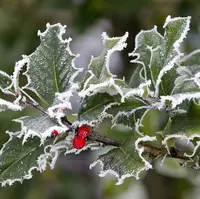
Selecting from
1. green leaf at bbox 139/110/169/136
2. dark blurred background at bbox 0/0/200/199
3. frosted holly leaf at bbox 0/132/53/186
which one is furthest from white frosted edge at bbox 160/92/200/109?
dark blurred background at bbox 0/0/200/199

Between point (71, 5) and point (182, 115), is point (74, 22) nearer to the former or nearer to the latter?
point (71, 5)

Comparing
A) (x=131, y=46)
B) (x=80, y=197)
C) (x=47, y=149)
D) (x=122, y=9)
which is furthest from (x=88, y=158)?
(x=47, y=149)

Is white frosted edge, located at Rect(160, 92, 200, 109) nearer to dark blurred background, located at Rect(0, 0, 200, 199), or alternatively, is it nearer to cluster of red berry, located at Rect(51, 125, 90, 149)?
cluster of red berry, located at Rect(51, 125, 90, 149)

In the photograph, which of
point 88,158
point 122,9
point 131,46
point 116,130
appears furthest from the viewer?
point 88,158

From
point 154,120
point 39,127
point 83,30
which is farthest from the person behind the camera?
point 83,30

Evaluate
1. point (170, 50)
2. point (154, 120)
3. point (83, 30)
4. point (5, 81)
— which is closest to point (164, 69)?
point (170, 50)

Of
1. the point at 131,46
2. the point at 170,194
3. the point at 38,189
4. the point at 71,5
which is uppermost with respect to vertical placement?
the point at 71,5

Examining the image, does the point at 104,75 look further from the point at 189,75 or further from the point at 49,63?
the point at 189,75
